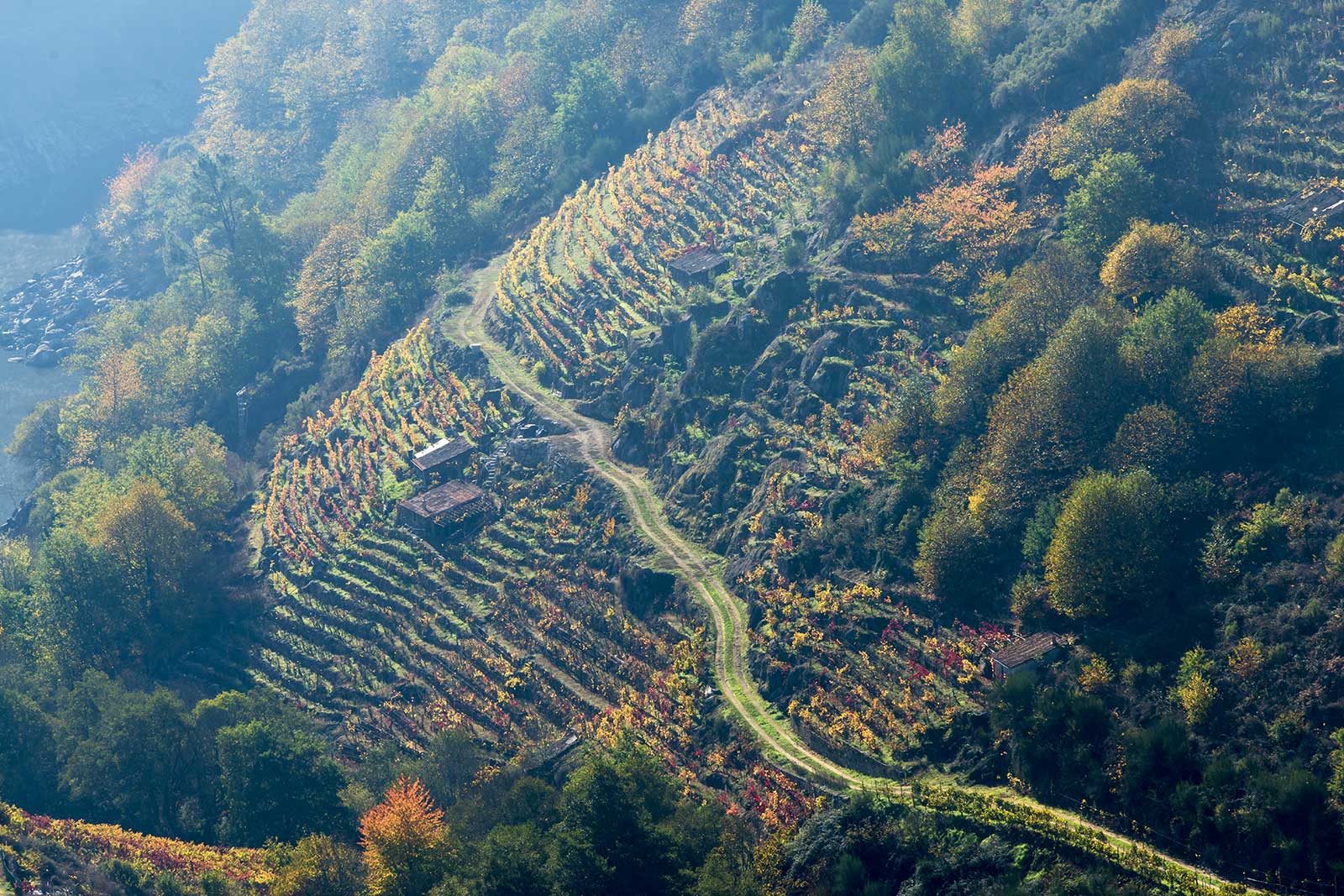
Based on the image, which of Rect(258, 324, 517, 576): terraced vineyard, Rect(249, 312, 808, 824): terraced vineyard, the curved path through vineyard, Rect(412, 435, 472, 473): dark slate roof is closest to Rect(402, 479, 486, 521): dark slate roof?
Rect(249, 312, 808, 824): terraced vineyard

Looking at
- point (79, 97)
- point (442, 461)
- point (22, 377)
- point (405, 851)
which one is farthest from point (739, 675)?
point (79, 97)

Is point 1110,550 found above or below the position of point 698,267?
below

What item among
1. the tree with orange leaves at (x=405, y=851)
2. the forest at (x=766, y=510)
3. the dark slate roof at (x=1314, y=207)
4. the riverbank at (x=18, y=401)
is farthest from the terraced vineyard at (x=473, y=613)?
the riverbank at (x=18, y=401)

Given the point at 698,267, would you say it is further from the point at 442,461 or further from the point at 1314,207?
the point at 1314,207

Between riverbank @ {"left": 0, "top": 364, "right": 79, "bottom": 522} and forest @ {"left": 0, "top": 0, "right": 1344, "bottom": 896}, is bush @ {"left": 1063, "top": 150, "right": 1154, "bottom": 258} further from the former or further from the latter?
riverbank @ {"left": 0, "top": 364, "right": 79, "bottom": 522}

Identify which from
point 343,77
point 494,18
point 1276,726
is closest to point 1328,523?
point 1276,726
